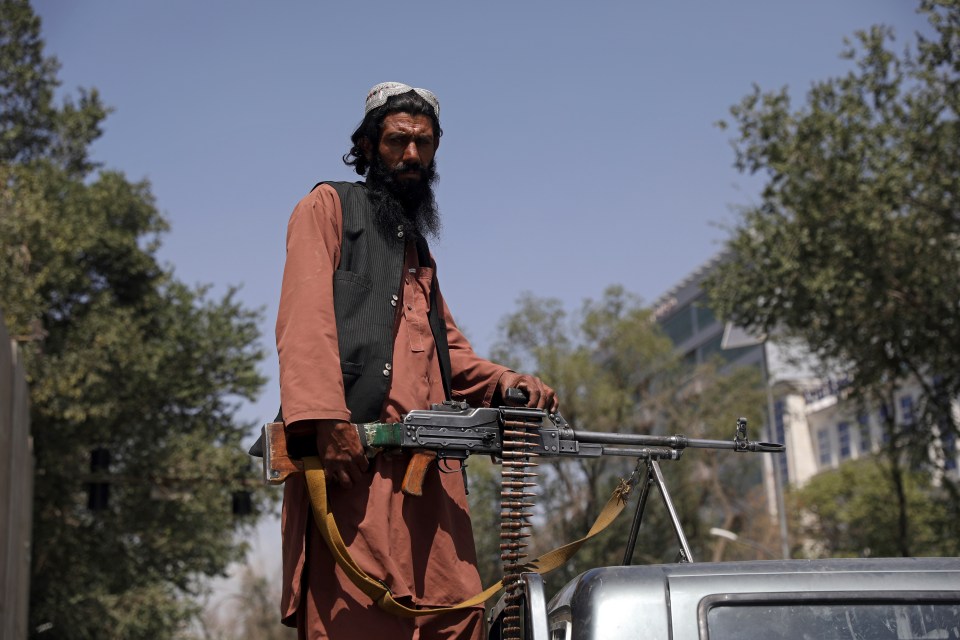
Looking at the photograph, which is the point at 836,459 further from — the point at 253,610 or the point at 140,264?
the point at 140,264

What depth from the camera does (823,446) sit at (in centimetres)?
6550

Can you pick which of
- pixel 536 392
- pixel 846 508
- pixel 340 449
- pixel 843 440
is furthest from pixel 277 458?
pixel 843 440

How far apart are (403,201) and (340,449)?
1.14 metres

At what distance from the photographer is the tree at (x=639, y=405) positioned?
32.7 meters

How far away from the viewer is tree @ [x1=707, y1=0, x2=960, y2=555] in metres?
19.2

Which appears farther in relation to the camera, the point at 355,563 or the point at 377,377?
the point at 377,377

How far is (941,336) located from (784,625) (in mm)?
18587

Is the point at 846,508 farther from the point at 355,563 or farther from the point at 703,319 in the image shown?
the point at 355,563

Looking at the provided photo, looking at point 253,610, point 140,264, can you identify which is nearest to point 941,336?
point 140,264

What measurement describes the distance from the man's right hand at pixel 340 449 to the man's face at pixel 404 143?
3.77ft

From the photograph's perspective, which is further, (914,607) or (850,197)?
(850,197)

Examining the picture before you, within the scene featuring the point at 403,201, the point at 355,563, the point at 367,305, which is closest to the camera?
the point at 355,563

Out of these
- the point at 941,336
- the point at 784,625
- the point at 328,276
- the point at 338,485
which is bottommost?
the point at 784,625

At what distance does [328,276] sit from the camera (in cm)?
427
